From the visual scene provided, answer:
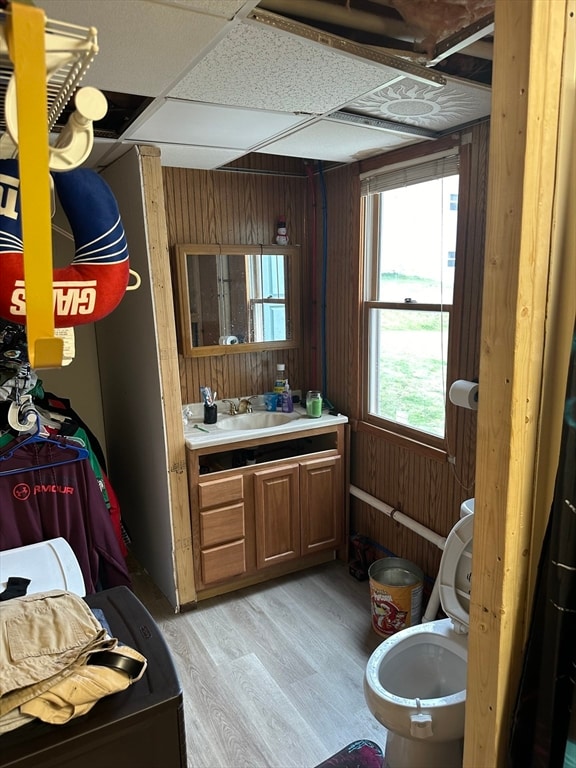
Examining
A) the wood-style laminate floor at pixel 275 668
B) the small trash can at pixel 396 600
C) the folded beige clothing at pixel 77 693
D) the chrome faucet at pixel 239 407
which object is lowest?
the wood-style laminate floor at pixel 275 668

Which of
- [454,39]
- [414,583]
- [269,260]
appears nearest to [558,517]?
[454,39]

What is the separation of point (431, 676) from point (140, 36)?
2.32 metres

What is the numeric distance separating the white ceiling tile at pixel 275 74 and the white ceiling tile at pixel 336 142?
0.33 meters

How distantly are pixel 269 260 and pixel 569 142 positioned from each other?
241 centimetres

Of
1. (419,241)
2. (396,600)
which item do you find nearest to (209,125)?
(419,241)

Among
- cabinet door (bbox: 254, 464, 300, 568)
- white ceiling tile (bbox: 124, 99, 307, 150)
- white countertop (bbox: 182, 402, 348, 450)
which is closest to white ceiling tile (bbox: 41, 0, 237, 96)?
white ceiling tile (bbox: 124, 99, 307, 150)

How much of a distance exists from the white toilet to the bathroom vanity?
41.3 inches

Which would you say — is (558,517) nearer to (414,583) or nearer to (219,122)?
(414,583)

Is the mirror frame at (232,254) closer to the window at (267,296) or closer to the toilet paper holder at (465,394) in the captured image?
the window at (267,296)

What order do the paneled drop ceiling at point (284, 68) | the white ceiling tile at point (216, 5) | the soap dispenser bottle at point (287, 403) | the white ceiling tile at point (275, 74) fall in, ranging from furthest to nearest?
the soap dispenser bottle at point (287, 403)
the white ceiling tile at point (275, 74)
the paneled drop ceiling at point (284, 68)
the white ceiling tile at point (216, 5)

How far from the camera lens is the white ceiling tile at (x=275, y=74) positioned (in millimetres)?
1439

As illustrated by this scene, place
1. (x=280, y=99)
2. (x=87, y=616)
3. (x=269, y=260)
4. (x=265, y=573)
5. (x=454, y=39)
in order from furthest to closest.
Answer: (x=269, y=260), (x=265, y=573), (x=280, y=99), (x=454, y=39), (x=87, y=616)

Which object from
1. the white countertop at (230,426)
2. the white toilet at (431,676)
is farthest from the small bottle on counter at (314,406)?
the white toilet at (431,676)

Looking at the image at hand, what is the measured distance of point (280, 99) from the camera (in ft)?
6.10
